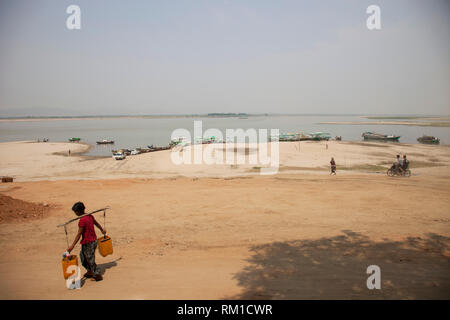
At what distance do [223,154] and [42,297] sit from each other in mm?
29338

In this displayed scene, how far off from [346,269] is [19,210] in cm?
1275

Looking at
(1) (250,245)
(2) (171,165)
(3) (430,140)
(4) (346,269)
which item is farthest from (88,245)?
(3) (430,140)

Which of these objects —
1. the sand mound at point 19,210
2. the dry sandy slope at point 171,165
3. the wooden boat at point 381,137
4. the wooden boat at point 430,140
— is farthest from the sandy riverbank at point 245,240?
the wooden boat at point 381,137

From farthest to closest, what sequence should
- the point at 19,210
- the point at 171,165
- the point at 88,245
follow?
the point at 171,165, the point at 19,210, the point at 88,245

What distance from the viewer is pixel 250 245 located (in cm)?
822

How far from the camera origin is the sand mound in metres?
10.9

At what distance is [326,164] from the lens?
94.5 ft

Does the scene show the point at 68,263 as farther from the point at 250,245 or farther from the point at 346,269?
the point at 346,269

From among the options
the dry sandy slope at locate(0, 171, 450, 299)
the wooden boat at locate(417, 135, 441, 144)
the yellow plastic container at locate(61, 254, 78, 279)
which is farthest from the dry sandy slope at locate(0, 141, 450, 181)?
the yellow plastic container at locate(61, 254, 78, 279)

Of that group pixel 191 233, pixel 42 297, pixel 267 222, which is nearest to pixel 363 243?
pixel 267 222

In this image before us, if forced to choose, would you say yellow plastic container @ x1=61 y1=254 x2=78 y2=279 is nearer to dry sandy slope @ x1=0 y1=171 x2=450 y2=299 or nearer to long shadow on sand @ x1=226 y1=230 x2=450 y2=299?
dry sandy slope @ x1=0 y1=171 x2=450 y2=299

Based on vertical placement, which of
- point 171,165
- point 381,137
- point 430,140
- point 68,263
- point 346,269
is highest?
point 381,137

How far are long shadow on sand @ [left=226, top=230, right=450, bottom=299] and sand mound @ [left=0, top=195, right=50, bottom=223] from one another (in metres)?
9.57
